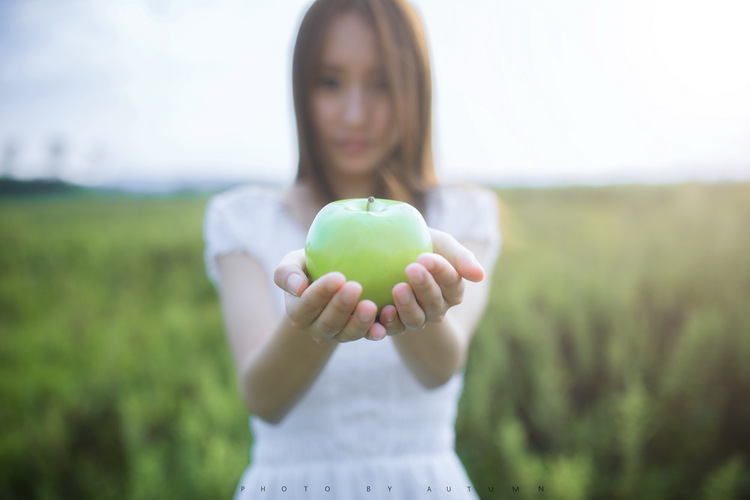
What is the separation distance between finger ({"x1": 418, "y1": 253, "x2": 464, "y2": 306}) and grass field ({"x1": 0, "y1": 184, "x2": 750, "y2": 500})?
31.2 inches

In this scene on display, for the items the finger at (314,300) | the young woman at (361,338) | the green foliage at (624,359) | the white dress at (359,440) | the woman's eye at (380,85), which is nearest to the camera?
the finger at (314,300)

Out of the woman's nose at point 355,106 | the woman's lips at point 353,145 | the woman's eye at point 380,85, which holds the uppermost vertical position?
the woman's eye at point 380,85

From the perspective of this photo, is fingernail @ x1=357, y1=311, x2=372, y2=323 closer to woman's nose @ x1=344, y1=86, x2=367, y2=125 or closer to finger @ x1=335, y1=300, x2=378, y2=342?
finger @ x1=335, y1=300, x2=378, y2=342

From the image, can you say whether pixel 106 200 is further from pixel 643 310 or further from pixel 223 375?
pixel 643 310

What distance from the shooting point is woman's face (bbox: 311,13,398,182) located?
1125 millimetres

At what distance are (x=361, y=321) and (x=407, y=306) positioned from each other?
0.06 meters

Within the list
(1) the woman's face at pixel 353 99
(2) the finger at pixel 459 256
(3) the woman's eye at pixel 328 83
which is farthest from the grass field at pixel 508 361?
(2) the finger at pixel 459 256

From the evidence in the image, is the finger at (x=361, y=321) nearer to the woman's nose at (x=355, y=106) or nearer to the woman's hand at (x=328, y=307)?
the woman's hand at (x=328, y=307)

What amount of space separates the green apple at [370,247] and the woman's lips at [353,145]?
0.46 meters

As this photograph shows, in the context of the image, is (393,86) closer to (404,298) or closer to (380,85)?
(380,85)

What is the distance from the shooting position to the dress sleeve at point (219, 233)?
3.73ft

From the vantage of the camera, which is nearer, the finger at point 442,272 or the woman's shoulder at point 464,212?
the finger at point 442,272

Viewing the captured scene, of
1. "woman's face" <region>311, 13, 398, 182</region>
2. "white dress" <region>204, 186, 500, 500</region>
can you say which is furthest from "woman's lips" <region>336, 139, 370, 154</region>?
"white dress" <region>204, 186, 500, 500</region>

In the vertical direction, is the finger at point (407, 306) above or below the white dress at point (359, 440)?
above
